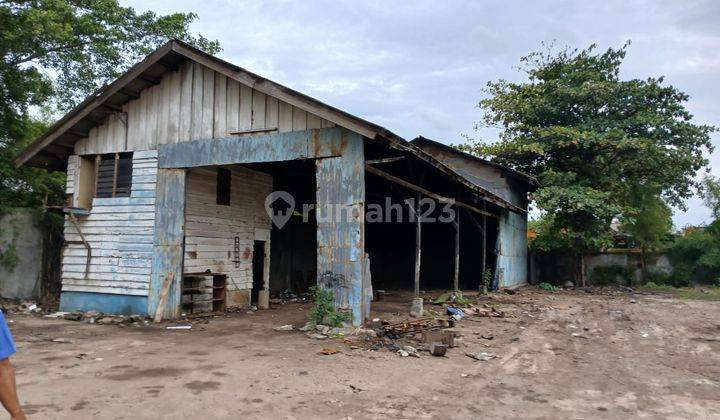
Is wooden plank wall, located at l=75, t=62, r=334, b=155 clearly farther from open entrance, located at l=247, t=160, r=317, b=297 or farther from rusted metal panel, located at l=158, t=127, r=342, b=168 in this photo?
open entrance, located at l=247, t=160, r=317, b=297

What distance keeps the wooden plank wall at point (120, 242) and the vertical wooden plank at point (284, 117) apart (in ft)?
11.1

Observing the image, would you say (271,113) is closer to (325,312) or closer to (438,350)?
(325,312)

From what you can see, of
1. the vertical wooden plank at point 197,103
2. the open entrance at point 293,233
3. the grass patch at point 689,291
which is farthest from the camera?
the grass patch at point 689,291

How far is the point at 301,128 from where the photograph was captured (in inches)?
382

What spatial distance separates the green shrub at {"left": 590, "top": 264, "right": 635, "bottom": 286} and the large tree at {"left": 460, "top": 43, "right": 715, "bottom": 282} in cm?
99

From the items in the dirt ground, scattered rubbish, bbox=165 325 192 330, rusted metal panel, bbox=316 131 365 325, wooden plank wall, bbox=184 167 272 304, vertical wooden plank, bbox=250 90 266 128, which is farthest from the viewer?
wooden plank wall, bbox=184 167 272 304

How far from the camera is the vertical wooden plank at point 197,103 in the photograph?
1070 cm

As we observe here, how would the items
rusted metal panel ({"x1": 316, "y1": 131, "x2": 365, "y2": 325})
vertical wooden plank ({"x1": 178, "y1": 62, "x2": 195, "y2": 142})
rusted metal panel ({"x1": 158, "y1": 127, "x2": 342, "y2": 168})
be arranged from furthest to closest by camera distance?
vertical wooden plank ({"x1": 178, "y1": 62, "x2": 195, "y2": 142}) < rusted metal panel ({"x1": 158, "y1": 127, "x2": 342, "y2": 168}) < rusted metal panel ({"x1": 316, "y1": 131, "x2": 365, "y2": 325})

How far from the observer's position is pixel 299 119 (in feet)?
31.9

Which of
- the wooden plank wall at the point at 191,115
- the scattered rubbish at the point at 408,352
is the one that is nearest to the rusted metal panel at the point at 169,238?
the wooden plank wall at the point at 191,115

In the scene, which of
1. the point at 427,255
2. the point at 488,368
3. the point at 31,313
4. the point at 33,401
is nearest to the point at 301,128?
the point at 488,368

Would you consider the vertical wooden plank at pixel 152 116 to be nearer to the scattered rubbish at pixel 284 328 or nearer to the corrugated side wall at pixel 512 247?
the scattered rubbish at pixel 284 328

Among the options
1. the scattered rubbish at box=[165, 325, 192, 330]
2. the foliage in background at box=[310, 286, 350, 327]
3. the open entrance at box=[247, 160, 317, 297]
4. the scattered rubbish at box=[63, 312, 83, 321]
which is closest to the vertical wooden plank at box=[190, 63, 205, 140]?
the open entrance at box=[247, 160, 317, 297]

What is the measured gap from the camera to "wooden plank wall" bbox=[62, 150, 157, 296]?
1098 cm
